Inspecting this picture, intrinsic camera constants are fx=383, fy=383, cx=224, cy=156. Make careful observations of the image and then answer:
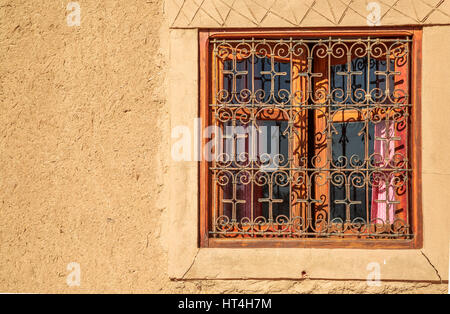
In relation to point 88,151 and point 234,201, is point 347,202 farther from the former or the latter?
point 88,151

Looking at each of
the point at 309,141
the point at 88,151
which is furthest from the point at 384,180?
the point at 88,151

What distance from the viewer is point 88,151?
8.62 ft

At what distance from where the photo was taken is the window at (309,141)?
8.48ft

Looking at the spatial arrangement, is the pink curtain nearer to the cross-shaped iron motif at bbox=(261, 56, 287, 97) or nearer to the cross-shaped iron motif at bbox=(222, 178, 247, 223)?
the cross-shaped iron motif at bbox=(261, 56, 287, 97)

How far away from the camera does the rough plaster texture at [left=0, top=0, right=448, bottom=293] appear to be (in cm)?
262

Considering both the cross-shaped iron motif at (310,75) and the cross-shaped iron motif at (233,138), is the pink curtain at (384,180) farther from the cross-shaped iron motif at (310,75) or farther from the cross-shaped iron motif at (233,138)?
the cross-shaped iron motif at (233,138)

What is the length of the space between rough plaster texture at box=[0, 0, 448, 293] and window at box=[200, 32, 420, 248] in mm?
346

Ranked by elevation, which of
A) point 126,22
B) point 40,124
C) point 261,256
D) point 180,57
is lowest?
point 261,256

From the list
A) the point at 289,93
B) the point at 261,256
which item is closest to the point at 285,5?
the point at 289,93

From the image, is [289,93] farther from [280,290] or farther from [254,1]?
[280,290]

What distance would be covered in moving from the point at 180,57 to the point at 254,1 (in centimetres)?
63

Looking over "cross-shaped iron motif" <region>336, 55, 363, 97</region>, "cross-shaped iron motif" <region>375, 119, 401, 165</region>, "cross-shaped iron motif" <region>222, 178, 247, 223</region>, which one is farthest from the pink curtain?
"cross-shaped iron motif" <region>222, 178, 247, 223</region>

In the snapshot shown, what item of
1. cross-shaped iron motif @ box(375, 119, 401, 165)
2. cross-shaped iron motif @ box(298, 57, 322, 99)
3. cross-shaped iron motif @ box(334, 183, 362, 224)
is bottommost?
cross-shaped iron motif @ box(334, 183, 362, 224)

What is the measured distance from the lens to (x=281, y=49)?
2664 millimetres
